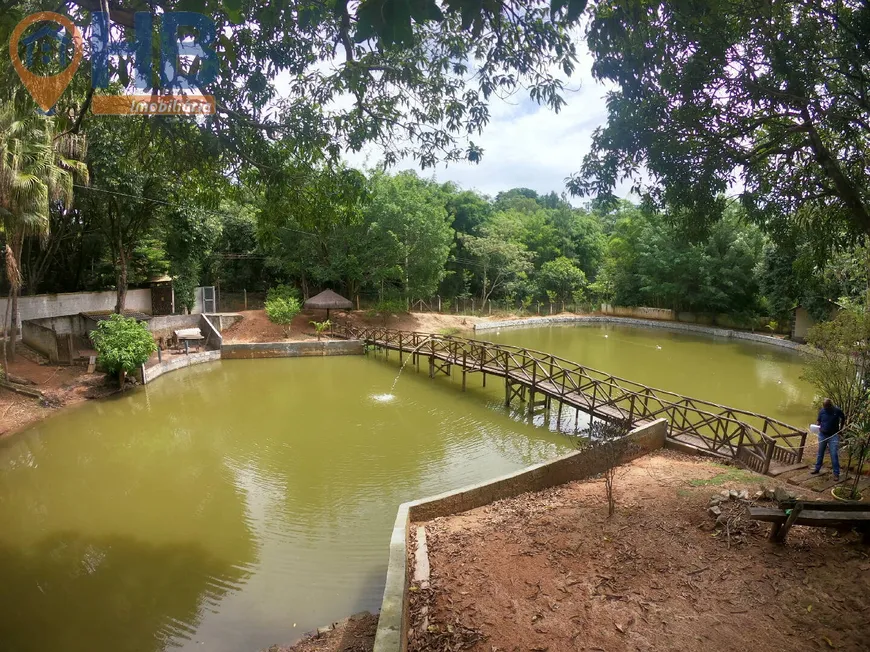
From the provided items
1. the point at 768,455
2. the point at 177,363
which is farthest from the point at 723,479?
the point at 177,363

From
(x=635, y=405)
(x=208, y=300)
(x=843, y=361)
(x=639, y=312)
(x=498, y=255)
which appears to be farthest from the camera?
(x=639, y=312)

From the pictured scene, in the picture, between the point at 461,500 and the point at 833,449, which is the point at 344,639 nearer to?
the point at 461,500

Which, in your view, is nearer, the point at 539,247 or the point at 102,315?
the point at 102,315

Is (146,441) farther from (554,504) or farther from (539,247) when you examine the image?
(539,247)

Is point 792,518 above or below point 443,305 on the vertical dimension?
below

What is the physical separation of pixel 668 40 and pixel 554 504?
538 cm

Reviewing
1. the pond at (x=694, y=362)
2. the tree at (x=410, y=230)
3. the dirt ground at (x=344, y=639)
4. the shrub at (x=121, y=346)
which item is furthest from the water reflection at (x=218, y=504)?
the tree at (x=410, y=230)

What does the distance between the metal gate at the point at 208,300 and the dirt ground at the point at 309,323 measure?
1978 mm

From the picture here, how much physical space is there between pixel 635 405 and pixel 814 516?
9.54 metres

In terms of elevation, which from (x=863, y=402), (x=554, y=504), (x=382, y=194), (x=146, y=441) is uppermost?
(x=382, y=194)

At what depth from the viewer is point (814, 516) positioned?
4199 millimetres

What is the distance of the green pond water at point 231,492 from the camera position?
5.52 m

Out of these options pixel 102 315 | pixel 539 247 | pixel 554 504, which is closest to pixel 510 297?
pixel 539 247

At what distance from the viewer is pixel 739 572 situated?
13.7ft
